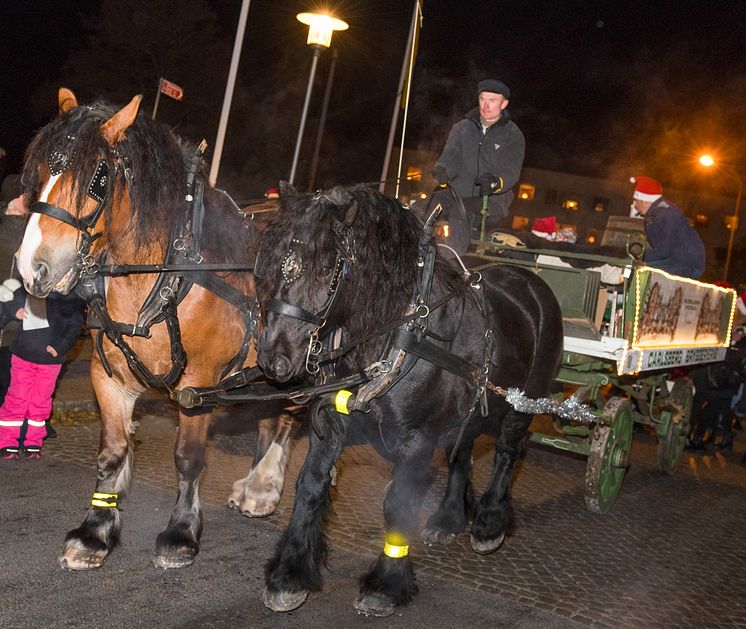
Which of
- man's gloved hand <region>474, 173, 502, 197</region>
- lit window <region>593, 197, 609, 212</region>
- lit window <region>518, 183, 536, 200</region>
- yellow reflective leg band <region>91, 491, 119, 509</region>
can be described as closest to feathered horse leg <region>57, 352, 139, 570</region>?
yellow reflective leg band <region>91, 491, 119, 509</region>

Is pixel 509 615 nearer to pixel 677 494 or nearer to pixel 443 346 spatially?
pixel 443 346

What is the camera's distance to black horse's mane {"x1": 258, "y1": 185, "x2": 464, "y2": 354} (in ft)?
12.1

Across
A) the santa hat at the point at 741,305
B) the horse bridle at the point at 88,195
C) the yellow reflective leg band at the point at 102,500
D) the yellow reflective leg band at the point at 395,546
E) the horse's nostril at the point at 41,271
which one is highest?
the santa hat at the point at 741,305

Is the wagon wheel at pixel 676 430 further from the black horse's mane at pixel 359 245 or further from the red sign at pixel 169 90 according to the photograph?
the red sign at pixel 169 90

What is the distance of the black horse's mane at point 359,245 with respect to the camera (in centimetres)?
369

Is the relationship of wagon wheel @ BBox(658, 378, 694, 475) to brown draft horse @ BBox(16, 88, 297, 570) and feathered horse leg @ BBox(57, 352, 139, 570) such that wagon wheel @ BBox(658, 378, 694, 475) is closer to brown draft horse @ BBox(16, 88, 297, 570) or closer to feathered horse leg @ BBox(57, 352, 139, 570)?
brown draft horse @ BBox(16, 88, 297, 570)

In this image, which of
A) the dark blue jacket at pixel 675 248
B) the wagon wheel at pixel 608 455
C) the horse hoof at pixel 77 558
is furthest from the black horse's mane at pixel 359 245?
the dark blue jacket at pixel 675 248

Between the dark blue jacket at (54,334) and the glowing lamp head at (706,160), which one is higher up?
the glowing lamp head at (706,160)

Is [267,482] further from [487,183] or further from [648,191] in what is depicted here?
[648,191]

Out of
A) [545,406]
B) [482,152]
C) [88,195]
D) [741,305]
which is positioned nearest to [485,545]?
[545,406]

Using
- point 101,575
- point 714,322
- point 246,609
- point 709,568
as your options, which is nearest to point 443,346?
point 246,609

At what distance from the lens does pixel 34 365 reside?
6367mm

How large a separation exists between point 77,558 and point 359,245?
7.12 feet

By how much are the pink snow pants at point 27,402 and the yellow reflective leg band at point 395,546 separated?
3316 mm
